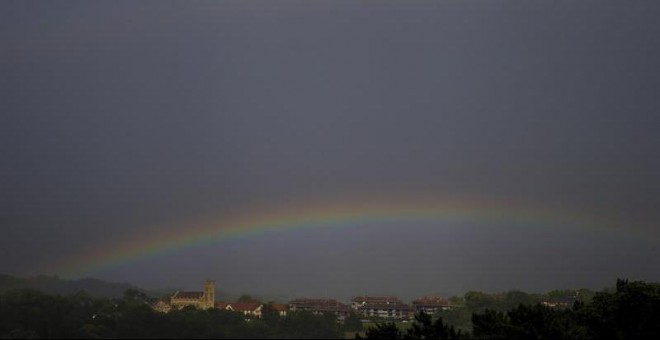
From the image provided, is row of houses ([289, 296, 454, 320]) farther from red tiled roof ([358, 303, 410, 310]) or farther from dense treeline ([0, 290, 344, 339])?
dense treeline ([0, 290, 344, 339])

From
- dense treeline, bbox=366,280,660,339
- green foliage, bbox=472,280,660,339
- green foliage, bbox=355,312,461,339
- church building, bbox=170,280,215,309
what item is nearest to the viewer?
green foliage, bbox=355,312,461,339

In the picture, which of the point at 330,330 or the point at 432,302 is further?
the point at 432,302

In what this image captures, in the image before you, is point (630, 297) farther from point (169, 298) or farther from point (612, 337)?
point (169, 298)

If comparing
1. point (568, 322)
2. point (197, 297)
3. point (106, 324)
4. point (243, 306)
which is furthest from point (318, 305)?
point (568, 322)

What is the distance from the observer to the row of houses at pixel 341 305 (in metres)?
54.7

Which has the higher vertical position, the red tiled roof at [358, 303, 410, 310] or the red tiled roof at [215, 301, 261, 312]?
the red tiled roof at [215, 301, 261, 312]

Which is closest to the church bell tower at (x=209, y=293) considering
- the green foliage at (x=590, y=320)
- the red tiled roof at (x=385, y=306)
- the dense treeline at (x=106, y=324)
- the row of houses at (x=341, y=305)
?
the row of houses at (x=341, y=305)

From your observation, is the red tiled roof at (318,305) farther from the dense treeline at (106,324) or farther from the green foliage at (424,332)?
the green foliage at (424,332)

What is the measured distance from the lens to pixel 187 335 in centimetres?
2656

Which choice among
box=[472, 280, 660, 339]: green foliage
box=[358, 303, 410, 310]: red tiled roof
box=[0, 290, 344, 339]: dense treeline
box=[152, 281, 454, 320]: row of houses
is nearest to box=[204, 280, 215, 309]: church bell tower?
box=[152, 281, 454, 320]: row of houses

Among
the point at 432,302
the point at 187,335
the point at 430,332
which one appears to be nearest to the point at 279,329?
the point at 187,335

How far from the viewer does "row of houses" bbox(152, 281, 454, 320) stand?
179 feet

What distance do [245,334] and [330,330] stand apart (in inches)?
196

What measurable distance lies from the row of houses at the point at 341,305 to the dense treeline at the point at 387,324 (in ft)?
58.3
